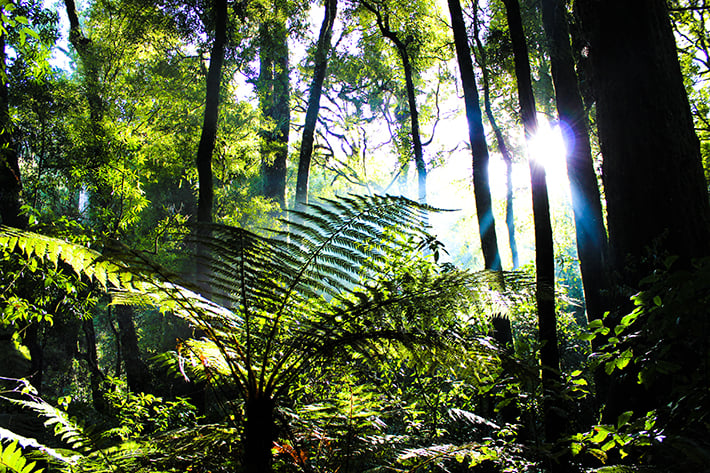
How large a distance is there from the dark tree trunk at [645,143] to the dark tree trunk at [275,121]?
8935mm

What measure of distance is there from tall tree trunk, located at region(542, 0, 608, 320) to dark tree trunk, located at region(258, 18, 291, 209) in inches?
283

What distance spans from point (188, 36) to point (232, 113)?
3.89 metres

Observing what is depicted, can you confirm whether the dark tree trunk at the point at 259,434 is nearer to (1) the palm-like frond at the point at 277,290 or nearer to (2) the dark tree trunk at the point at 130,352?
(1) the palm-like frond at the point at 277,290

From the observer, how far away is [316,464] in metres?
1.44

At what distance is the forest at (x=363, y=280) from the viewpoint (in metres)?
1.23

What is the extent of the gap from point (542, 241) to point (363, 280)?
1.99 meters

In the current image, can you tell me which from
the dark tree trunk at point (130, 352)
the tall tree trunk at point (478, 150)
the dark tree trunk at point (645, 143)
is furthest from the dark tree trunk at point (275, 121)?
the dark tree trunk at point (645, 143)

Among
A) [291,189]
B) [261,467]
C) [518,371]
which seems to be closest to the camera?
[261,467]

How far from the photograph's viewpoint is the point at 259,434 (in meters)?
1.09

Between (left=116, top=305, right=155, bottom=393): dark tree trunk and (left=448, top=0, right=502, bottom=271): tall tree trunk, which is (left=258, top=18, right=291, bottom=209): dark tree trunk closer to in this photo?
(left=116, top=305, right=155, bottom=393): dark tree trunk

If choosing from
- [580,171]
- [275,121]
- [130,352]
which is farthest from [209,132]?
[130,352]

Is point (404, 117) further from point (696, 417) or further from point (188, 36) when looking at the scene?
point (696, 417)

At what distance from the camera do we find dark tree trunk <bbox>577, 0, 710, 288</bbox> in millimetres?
2658

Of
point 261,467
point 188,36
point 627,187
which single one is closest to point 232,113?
point 188,36
